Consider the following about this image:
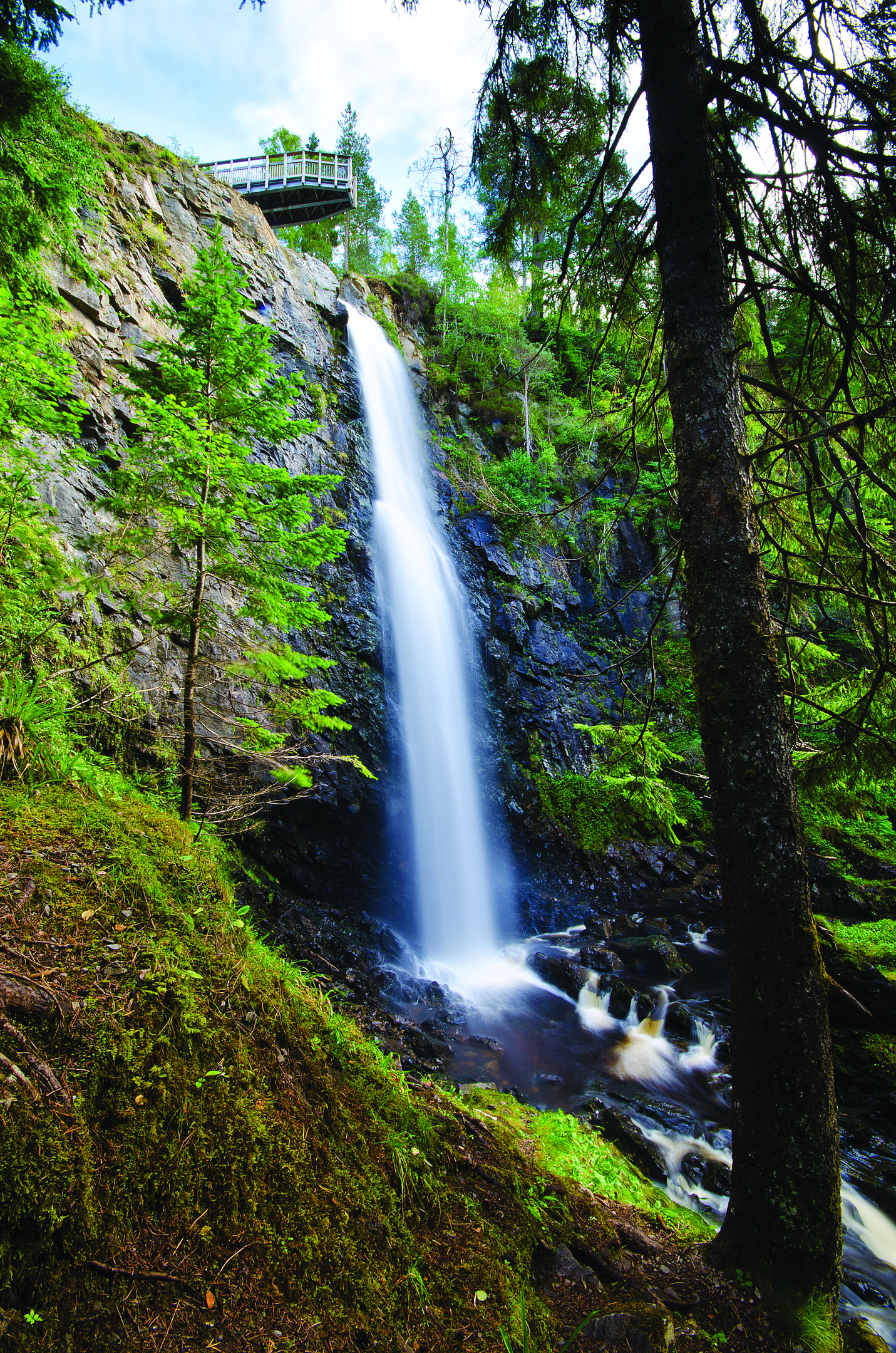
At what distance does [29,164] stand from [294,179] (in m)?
18.6

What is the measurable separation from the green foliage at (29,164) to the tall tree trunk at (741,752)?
13.4 feet

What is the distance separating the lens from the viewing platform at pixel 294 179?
58.5ft

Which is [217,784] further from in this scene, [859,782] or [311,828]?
[859,782]

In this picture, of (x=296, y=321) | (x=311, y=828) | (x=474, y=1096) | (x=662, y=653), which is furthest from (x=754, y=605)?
(x=662, y=653)

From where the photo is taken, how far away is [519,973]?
9.51 metres

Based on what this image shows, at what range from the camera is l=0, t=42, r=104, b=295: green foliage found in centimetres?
376

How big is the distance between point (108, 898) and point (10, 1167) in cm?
103

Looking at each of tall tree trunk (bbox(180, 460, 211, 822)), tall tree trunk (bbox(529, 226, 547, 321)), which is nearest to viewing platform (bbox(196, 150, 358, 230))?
tall tree trunk (bbox(529, 226, 547, 321))

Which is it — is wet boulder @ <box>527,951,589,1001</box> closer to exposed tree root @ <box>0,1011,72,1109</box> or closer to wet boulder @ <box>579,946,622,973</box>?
wet boulder @ <box>579,946,622,973</box>

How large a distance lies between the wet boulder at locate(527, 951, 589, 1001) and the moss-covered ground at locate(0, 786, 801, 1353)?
6.17 metres

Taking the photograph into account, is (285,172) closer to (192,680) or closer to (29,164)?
(29,164)

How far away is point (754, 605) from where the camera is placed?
2.62m

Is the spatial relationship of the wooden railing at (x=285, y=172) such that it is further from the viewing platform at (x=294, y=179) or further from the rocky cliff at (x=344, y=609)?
the rocky cliff at (x=344, y=609)

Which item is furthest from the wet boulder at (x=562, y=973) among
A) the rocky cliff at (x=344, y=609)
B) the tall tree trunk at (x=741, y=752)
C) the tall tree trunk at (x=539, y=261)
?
the tall tree trunk at (x=539, y=261)
